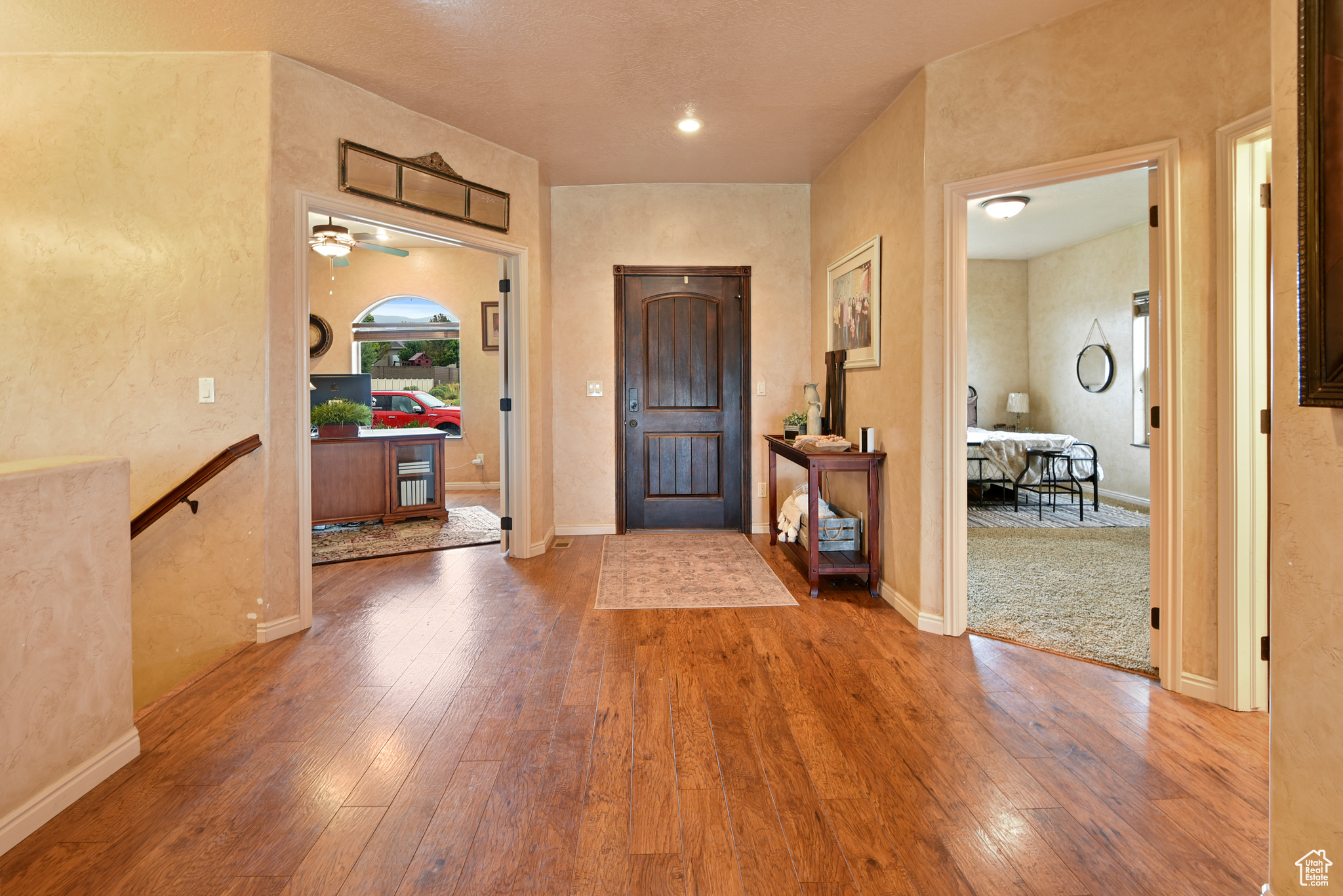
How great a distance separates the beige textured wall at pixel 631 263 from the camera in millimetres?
5336

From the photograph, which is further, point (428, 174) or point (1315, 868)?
point (428, 174)

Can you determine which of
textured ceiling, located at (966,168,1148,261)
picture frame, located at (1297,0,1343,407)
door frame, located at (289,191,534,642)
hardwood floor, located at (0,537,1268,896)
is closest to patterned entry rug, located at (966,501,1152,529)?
textured ceiling, located at (966,168,1148,261)

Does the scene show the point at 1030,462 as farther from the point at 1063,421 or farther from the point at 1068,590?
the point at 1068,590

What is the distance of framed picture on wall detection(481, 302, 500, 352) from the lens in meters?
8.09

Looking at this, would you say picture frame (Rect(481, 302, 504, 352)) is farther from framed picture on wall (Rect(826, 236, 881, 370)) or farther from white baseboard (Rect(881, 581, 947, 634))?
white baseboard (Rect(881, 581, 947, 634))

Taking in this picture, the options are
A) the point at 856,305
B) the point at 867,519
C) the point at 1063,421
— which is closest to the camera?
the point at 867,519

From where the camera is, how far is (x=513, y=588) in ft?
12.9

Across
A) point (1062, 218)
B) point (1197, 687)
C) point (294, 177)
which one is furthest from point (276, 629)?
point (1062, 218)

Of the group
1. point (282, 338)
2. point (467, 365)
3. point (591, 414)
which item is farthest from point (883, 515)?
point (467, 365)

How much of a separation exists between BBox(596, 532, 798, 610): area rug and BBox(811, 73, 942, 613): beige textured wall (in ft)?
2.29

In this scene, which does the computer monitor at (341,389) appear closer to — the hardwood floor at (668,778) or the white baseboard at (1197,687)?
the hardwood floor at (668,778)

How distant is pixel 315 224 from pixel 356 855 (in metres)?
6.39

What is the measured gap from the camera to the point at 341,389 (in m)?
6.02

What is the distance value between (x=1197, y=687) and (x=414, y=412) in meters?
7.92
